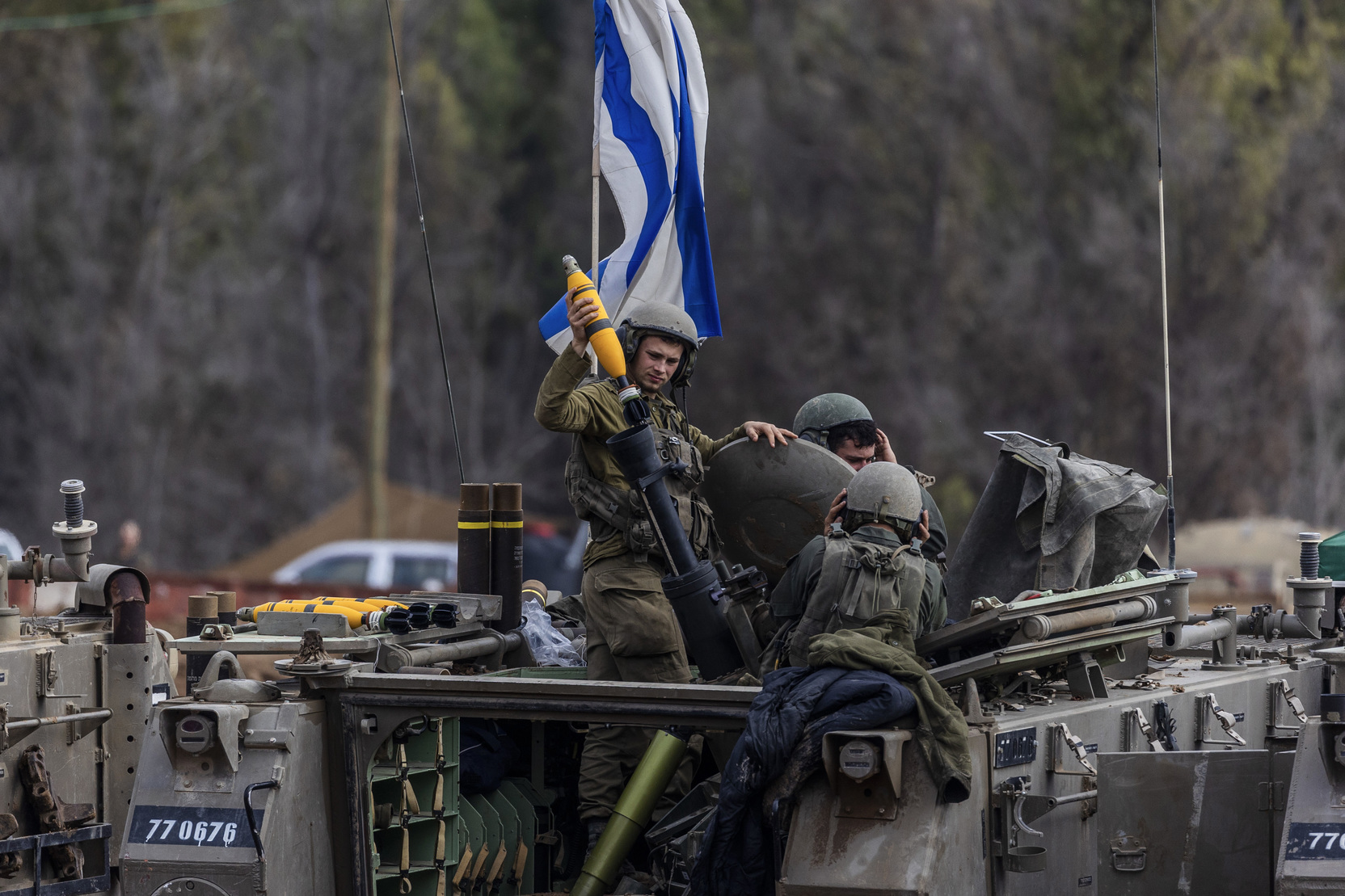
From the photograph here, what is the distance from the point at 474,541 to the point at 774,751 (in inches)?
122

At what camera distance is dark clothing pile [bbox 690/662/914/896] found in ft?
17.2

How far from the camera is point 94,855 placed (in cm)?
865

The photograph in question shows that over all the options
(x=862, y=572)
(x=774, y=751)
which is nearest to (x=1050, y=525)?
(x=862, y=572)

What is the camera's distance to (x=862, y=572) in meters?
5.71

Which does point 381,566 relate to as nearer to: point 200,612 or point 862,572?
point 200,612

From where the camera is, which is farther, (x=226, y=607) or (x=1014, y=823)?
(x=226, y=607)

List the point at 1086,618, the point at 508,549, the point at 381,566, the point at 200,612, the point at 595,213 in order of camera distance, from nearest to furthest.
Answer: the point at 1086,618 → the point at 508,549 → the point at 595,213 → the point at 200,612 → the point at 381,566

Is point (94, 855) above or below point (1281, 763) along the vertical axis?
below

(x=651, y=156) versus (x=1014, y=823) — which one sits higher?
(x=651, y=156)

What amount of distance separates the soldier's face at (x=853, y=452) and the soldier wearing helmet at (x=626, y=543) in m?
0.51

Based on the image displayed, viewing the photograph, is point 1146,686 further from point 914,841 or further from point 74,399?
point 74,399

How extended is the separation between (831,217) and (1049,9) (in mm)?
5045

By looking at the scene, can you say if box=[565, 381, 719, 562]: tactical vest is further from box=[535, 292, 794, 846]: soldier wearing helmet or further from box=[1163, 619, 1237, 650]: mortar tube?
box=[1163, 619, 1237, 650]: mortar tube

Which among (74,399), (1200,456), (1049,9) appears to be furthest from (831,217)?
(74,399)
